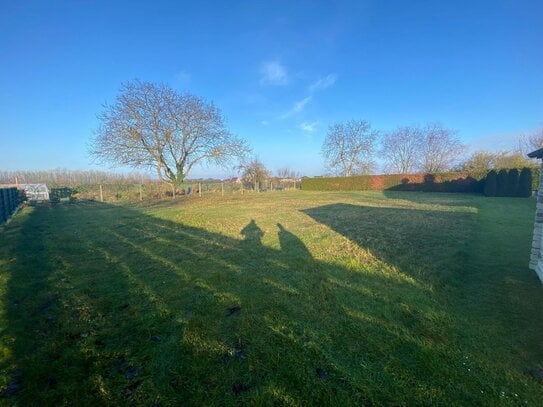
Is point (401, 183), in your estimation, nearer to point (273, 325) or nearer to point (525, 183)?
point (525, 183)

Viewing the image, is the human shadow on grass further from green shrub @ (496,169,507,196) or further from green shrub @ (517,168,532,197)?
green shrub @ (496,169,507,196)

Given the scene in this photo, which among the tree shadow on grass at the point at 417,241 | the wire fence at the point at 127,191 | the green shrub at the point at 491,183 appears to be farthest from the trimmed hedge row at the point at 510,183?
the wire fence at the point at 127,191

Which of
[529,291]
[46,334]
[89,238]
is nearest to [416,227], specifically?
[529,291]

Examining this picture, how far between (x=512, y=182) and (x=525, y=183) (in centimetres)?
74

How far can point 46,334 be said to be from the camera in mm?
2750

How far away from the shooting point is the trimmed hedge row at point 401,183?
2527 centimetres

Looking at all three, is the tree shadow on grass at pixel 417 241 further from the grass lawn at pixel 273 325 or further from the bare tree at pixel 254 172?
the bare tree at pixel 254 172

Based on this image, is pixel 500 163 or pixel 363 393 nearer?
pixel 363 393

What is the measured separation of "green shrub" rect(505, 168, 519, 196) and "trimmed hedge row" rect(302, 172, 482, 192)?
3740 mm

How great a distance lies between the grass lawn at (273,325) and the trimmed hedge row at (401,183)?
77.4 feet

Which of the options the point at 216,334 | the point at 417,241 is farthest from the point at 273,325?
the point at 417,241

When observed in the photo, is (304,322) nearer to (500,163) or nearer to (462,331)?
(462,331)

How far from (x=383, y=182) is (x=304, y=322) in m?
31.4

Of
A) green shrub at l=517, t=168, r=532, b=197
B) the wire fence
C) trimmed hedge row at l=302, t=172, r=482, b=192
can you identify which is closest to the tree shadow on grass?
green shrub at l=517, t=168, r=532, b=197
